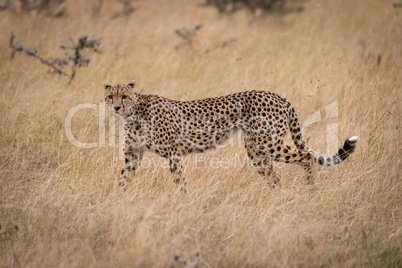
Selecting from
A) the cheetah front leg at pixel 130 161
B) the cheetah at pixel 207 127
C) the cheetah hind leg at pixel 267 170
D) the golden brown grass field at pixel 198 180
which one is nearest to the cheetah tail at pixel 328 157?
the cheetah at pixel 207 127

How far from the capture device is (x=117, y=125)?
5.31 meters

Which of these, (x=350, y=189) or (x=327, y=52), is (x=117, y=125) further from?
(x=327, y=52)

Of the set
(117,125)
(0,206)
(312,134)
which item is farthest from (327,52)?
(0,206)

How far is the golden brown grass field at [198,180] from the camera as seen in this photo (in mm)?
3148

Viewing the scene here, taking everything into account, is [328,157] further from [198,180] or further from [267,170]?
[198,180]

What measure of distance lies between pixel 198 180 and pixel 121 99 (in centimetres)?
94

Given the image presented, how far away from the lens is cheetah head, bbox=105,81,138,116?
4.04m

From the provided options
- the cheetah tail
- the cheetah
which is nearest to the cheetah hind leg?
the cheetah

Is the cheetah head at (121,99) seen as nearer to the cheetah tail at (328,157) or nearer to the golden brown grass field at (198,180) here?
the golden brown grass field at (198,180)

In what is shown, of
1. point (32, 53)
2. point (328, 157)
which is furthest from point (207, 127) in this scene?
point (32, 53)

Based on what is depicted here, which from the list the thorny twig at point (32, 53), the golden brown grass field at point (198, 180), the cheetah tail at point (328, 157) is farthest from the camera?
the thorny twig at point (32, 53)

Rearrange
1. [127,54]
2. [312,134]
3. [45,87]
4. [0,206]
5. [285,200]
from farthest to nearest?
[127,54], [45,87], [312,134], [285,200], [0,206]

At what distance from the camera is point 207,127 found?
421 centimetres

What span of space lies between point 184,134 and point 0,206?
5.22 feet
